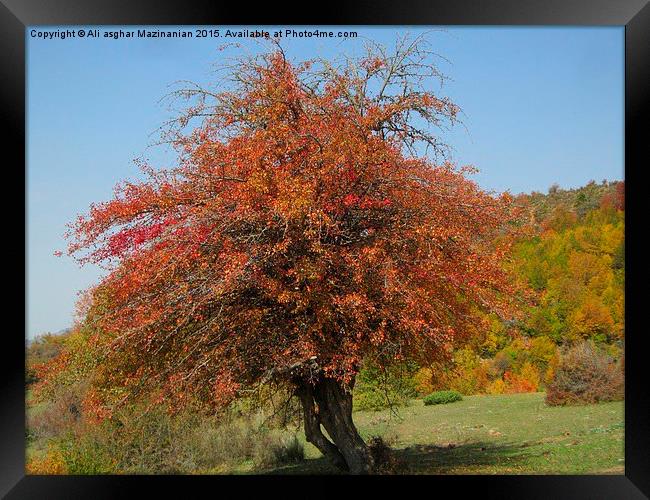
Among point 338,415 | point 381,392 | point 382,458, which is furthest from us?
point 381,392

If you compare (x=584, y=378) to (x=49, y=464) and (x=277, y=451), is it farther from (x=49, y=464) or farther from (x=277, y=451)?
(x=49, y=464)

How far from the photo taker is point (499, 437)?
11445 mm

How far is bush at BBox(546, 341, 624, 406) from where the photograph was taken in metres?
12.2

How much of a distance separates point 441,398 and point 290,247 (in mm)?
Result: 6332

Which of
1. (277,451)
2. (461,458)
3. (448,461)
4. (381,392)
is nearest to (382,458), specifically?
(448,461)

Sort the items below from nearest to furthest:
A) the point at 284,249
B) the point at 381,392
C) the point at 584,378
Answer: the point at 284,249 < the point at 381,392 < the point at 584,378

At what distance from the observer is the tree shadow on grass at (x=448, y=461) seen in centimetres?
902

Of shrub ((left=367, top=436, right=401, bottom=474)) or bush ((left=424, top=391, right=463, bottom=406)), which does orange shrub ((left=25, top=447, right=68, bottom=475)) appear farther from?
bush ((left=424, top=391, right=463, bottom=406))

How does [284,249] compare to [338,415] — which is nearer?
[284,249]

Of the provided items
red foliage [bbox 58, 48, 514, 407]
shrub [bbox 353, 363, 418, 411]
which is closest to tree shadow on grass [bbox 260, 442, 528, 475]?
shrub [bbox 353, 363, 418, 411]

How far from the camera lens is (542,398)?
43.8 ft

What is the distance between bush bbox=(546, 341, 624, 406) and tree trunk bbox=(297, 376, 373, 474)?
517cm
